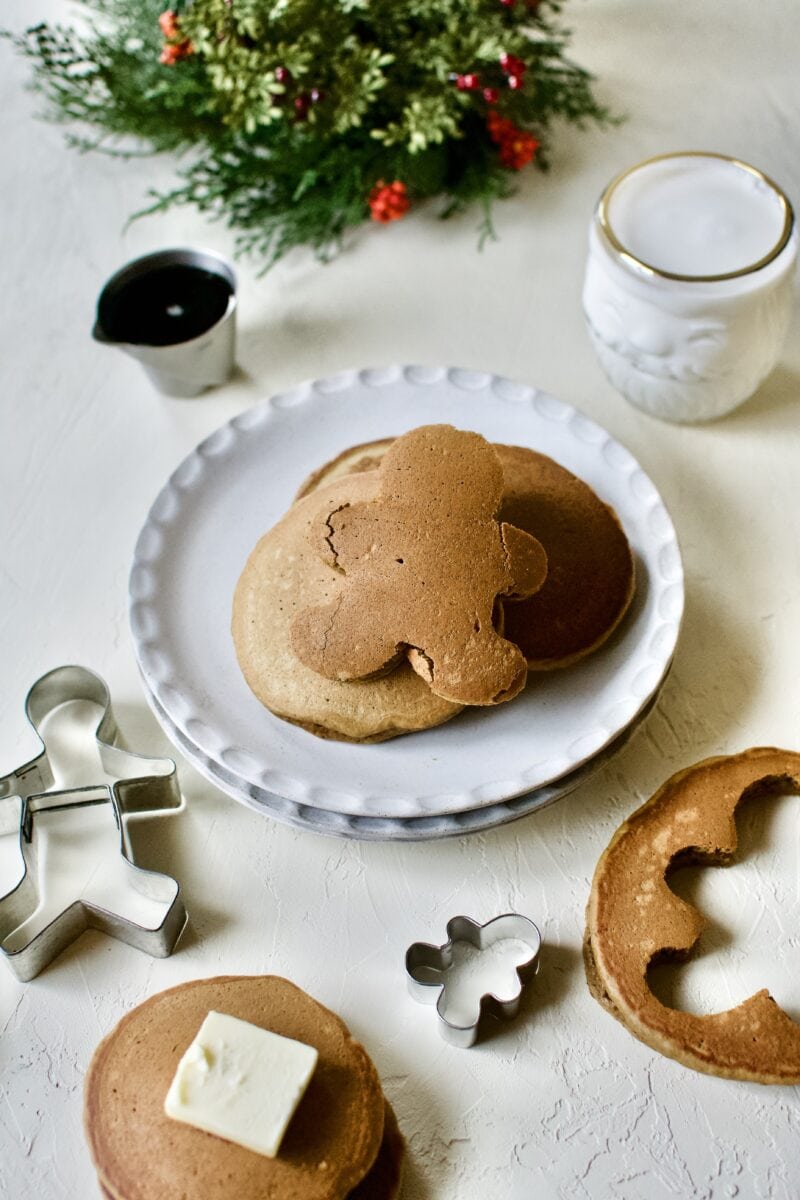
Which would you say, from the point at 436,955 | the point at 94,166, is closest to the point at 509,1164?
the point at 436,955

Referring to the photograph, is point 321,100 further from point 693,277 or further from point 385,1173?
point 385,1173

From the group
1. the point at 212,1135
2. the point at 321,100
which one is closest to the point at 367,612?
the point at 212,1135

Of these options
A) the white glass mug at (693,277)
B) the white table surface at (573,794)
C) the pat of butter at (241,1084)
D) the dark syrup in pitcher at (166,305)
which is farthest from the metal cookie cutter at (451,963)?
the dark syrup in pitcher at (166,305)

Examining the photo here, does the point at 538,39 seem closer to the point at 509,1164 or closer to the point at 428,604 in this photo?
the point at 428,604

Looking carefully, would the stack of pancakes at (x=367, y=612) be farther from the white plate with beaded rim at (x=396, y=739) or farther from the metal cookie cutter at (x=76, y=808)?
the metal cookie cutter at (x=76, y=808)

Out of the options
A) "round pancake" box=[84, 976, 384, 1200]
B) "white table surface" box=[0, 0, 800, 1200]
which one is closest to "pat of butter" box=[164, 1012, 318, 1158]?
"round pancake" box=[84, 976, 384, 1200]
